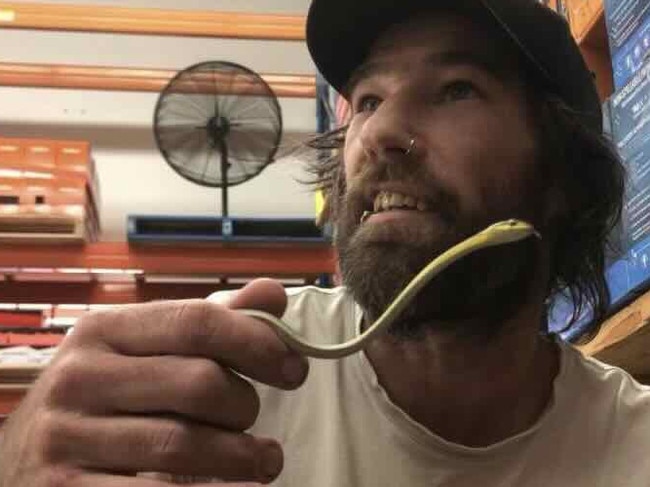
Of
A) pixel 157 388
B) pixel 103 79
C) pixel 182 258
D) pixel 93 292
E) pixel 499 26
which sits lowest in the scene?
pixel 93 292

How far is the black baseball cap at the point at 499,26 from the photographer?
0.97 metres

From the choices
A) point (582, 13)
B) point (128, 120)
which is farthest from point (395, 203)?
point (128, 120)

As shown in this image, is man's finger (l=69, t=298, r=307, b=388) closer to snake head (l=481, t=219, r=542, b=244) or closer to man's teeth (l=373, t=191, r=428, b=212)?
snake head (l=481, t=219, r=542, b=244)

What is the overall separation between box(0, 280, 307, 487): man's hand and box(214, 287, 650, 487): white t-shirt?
0.34 meters

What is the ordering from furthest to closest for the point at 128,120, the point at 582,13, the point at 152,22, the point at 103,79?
the point at 128,120, the point at 103,79, the point at 152,22, the point at 582,13

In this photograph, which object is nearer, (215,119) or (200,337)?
(200,337)

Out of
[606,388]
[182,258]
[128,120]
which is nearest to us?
[606,388]

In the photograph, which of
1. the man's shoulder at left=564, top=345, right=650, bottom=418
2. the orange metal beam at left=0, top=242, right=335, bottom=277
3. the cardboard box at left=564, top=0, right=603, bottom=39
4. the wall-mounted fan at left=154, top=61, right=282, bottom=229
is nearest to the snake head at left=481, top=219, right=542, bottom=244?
the man's shoulder at left=564, top=345, right=650, bottom=418

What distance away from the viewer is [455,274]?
900mm

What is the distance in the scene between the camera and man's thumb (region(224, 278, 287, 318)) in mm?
527

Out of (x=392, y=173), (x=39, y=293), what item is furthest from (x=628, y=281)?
(x=39, y=293)

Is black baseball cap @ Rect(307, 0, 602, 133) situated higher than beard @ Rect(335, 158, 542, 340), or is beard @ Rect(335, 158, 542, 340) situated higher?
black baseball cap @ Rect(307, 0, 602, 133)

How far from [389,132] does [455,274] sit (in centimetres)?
15

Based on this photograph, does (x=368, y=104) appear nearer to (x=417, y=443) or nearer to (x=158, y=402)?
(x=417, y=443)
